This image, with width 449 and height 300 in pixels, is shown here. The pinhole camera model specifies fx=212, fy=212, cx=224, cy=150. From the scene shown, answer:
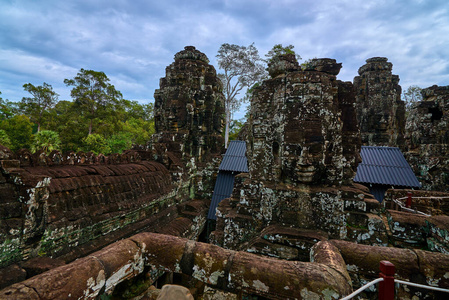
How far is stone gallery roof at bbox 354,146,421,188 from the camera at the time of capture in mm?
9539

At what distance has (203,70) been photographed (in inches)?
378

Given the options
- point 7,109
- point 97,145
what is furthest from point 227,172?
point 7,109

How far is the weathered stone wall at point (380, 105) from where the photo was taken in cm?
1327

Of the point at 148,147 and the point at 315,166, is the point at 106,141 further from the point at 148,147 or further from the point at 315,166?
the point at 315,166

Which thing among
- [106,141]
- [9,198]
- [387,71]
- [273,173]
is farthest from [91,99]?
[387,71]

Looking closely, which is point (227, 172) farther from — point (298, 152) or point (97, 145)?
point (97, 145)

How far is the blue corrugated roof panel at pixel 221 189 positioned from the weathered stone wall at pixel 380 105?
9.87 meters

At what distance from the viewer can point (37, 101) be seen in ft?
93.8

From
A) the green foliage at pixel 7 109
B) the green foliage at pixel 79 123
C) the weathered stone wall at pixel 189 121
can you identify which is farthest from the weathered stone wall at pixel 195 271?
the green foliage at pixel 7 109

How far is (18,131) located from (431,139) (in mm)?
30238

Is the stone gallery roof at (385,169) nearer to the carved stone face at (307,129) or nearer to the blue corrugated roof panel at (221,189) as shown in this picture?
the blue corrugated roof panel at (221,189)

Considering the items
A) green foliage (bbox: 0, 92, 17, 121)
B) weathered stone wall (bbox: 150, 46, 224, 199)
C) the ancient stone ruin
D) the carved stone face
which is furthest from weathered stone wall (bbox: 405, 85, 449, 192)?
green foliage (bbox: 0, 92, 17, 121)

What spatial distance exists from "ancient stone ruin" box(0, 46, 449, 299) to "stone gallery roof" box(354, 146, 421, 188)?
382cm

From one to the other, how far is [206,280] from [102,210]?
3.41 meters
